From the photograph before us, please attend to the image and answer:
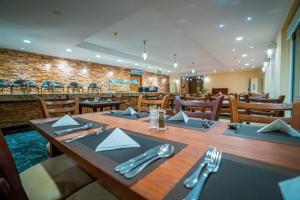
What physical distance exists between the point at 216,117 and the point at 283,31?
15.5 feet

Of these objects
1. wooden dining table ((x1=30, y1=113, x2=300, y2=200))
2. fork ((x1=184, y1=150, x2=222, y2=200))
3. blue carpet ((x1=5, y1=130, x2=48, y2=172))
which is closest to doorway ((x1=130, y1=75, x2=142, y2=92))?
blue carpet ((x1=5, y1=130, x2=48, y2=172))

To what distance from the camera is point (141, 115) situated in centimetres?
157

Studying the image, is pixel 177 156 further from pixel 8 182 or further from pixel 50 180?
pixel 50 180

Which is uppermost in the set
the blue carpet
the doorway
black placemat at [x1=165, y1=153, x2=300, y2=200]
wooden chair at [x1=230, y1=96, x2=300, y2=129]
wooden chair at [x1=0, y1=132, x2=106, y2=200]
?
the doorway

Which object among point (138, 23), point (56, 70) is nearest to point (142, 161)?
point (138, 23)

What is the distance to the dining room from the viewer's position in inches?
19.8

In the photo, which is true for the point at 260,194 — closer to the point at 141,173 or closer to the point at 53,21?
the point at 141,173

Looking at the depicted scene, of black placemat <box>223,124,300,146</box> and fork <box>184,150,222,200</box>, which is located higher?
black placemat <box>223,124,300,146</box>

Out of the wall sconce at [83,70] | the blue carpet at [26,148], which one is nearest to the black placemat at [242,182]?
the blue carpet at [26,148]

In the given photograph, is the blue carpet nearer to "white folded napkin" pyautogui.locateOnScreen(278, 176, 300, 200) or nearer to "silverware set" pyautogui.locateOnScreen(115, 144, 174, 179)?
"silverware set" pyautogui.locateOnScreen(115, 144, 174, 179)

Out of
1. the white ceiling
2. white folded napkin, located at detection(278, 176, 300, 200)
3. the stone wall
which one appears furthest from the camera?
the stone wall

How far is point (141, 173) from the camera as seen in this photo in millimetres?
507

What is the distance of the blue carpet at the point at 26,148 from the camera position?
2189 millimetres

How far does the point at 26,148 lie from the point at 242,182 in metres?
3.44
